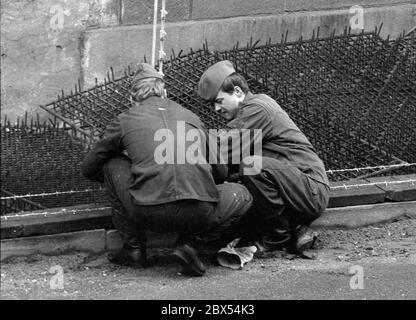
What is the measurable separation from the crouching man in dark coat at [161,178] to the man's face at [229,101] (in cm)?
43

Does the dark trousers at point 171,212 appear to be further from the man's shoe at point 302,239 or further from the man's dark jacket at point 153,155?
the man's shoe at point 302,239

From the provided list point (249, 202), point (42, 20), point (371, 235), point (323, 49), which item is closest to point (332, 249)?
point (371, 235)

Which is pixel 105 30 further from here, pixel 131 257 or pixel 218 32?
pixel 131 257

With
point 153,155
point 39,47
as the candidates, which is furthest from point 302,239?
point 39,47

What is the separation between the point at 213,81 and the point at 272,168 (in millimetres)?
767

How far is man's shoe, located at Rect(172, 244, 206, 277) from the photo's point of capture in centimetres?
585

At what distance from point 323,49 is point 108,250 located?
2930mm

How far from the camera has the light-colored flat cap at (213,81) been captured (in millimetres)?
6258

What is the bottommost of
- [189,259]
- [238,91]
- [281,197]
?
[189,259]

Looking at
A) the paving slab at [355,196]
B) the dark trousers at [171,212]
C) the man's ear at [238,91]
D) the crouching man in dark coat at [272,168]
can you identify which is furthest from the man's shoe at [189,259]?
the paving slab at [355,196]

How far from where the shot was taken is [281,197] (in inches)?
242

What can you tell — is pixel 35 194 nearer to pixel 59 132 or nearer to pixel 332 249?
pixel 59 132

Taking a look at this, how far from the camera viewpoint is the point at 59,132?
7.14 m

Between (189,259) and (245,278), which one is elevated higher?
(189,259)
